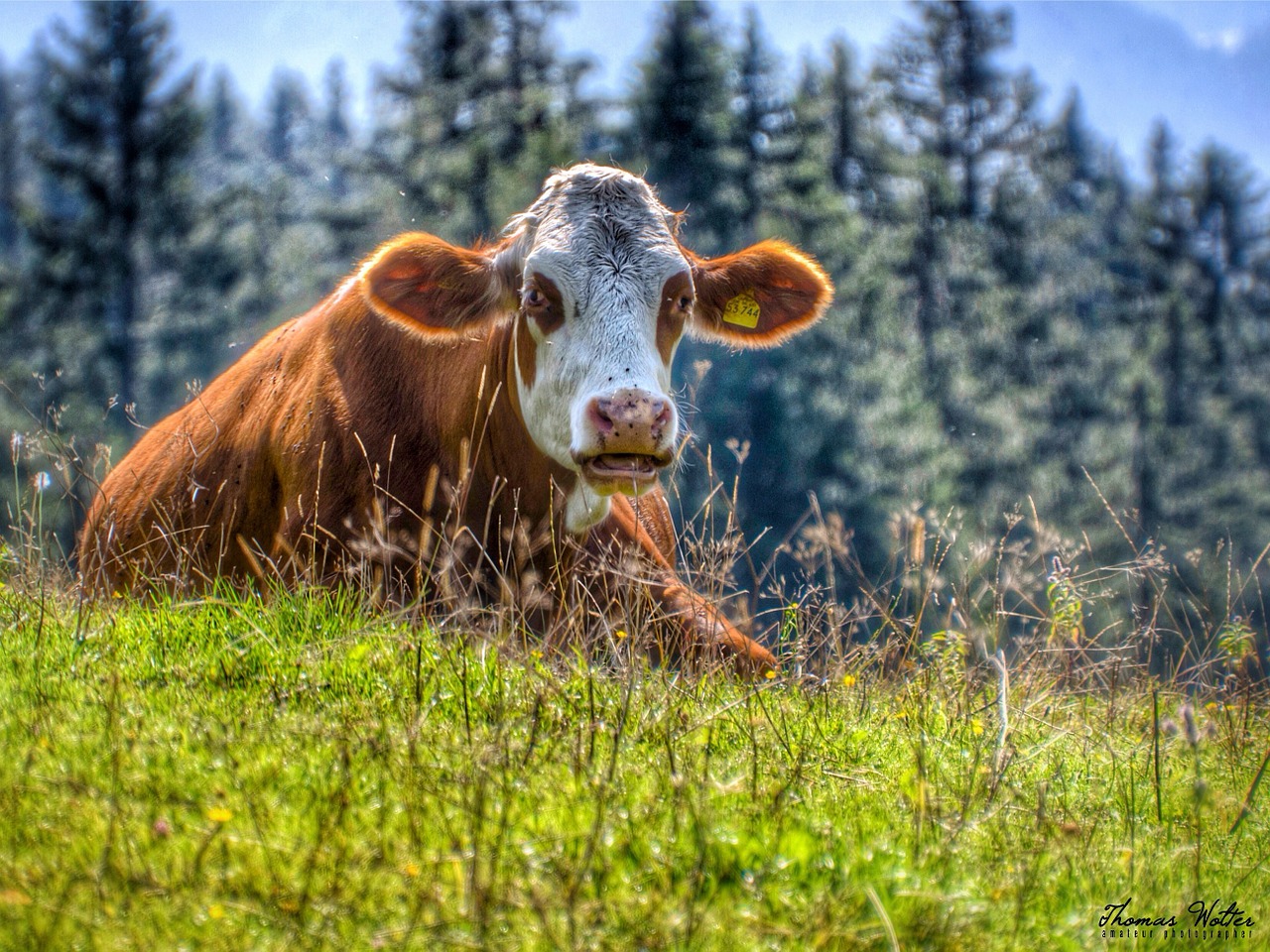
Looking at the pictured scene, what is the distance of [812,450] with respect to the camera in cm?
2244

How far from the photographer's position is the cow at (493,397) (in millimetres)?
4445

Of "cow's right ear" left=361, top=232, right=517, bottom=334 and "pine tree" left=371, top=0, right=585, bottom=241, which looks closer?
"cow's right ear" left=361, top=232, right=517, bottom=334

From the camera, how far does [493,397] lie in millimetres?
4246

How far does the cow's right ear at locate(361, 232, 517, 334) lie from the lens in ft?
16.3

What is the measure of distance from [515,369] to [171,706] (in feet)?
8.11

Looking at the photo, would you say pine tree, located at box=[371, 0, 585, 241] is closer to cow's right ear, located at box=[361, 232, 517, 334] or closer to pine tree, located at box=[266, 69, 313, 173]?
cow's right ear, located at box=[361, 232, 517, 334]

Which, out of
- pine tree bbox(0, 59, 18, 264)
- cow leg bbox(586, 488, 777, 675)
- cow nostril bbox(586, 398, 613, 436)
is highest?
cow nostril bbox(586, 398, 613, 436)

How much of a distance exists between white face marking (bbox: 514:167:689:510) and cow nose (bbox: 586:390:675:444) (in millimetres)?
26

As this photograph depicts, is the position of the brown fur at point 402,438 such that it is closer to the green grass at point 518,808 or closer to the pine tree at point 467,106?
the green grass at point 518,808

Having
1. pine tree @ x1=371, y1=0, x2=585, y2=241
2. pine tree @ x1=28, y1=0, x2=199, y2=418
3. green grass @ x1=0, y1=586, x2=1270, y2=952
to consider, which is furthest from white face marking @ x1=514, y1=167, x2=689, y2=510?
pine tree @ x1=28, y1=0, x2=199, y2=418

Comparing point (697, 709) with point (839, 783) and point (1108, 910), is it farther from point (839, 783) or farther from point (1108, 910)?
point (1108, 910)

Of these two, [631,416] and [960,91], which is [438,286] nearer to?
[631,416]

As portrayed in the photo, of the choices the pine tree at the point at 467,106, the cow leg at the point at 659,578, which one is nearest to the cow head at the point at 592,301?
the cow leg at the point at 659,578

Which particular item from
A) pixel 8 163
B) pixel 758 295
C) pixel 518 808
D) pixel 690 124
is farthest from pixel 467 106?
pixel 8 163
